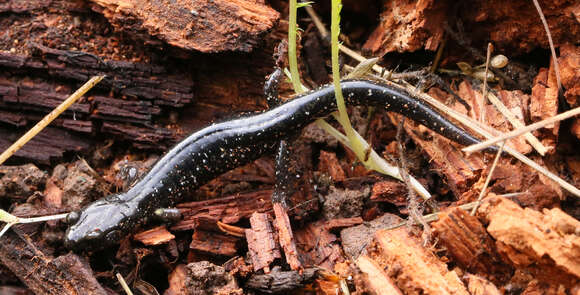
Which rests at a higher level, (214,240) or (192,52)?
(192,52)

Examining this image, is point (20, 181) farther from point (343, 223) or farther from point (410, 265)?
point (410, 265)

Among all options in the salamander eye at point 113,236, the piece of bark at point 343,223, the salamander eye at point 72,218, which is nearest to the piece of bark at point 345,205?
the piece of bark at point 343,223

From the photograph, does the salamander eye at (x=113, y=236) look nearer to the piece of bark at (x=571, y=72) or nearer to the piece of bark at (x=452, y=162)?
the piece of bark at (x=452, y=162)

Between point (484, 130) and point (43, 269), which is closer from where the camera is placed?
point (43, 269)

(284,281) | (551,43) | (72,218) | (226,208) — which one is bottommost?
(284,281)

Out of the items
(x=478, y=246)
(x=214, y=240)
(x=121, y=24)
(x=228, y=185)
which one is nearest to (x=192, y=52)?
(x=121, y=24)

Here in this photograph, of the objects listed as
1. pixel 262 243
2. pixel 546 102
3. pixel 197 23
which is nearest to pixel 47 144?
pixel 197 23

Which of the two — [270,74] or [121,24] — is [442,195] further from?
[121,24]
